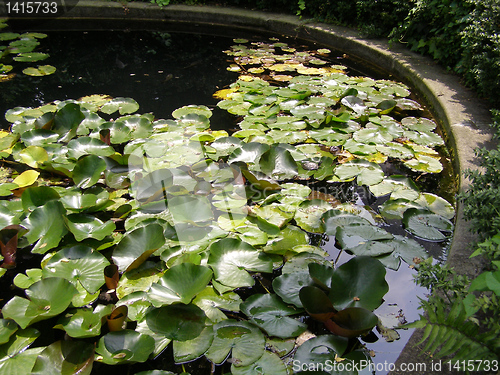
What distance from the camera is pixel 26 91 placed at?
11.3 ft

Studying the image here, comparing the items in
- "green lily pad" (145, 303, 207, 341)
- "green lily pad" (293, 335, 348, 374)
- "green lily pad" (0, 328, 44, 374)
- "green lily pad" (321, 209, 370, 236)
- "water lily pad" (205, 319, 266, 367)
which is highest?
"green lily pad" (321, 209, 370, 236)

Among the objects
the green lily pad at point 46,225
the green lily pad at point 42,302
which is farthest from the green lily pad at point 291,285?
the green lily pad at point 46,225

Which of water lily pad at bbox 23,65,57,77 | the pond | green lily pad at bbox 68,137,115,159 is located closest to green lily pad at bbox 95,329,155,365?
the pond

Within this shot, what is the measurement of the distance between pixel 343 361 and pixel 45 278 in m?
1.07

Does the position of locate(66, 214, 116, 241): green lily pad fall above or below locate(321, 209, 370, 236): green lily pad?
below

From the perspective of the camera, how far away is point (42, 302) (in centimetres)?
129

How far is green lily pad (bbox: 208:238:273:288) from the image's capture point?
147cm

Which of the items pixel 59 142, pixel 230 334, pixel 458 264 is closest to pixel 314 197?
pixel 458 264

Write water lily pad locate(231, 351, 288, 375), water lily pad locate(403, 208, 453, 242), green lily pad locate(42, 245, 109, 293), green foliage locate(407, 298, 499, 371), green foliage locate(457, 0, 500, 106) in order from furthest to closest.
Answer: green foliage locate(457, 0, 500, 106) < water lily pad locate(403, 208, 453, 242) < green lily pad locate(42, 245, 109, 293) < water lily pad locate(231, 351, 288, 375) < green foliage locate(407, 298, 499, 371)

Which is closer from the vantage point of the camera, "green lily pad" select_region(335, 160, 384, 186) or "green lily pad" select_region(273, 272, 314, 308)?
"green lily pad" select_region(273, 272, 314, 308)

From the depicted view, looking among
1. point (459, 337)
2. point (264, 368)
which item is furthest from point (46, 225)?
point (459, 337)

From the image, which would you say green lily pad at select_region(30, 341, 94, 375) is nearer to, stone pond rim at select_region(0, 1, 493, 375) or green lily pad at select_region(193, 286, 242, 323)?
green lily pad at select_region(193, 286, 242, 323)

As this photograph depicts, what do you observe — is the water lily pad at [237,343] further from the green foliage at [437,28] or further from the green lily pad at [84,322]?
the green foliage at [437,28]

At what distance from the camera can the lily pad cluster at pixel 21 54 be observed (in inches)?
150
